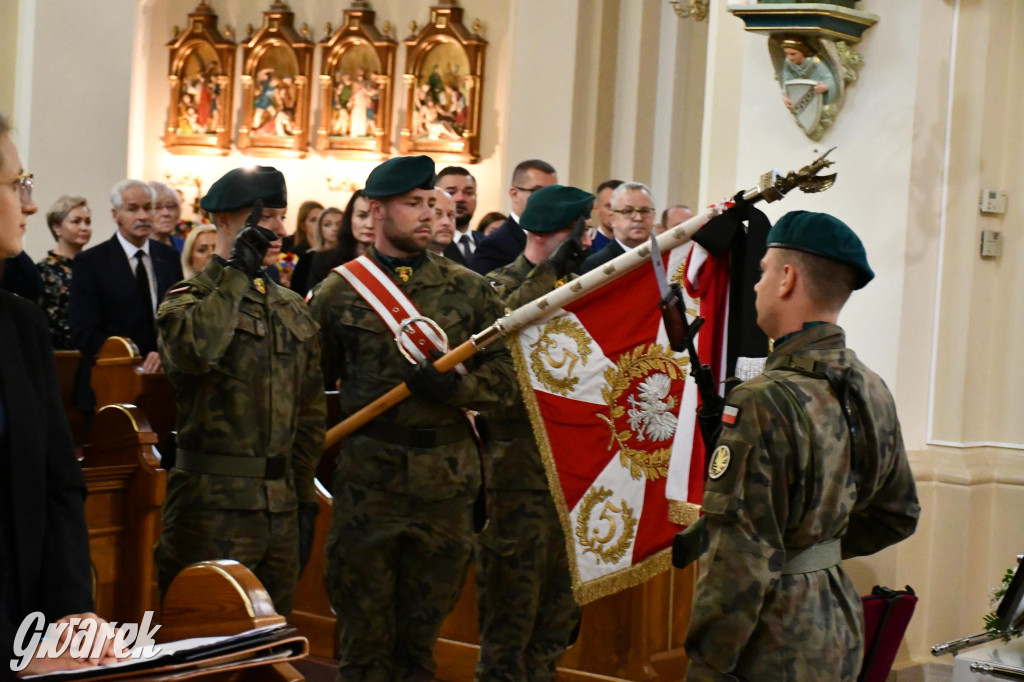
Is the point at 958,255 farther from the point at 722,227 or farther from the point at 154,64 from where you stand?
the point at 154,64

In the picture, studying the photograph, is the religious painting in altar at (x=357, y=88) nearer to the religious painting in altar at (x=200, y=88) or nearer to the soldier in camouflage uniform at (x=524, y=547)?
the religious painting in altar at (x=200, y=88)

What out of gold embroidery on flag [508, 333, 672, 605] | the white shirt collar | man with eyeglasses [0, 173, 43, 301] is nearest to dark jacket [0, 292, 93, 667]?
gold embroidery on flag [508, 333, 672, 605]

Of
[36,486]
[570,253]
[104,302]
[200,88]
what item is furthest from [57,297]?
[200,88]

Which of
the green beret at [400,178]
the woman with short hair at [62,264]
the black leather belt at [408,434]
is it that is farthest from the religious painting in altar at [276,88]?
the black leather belt at [408,434]

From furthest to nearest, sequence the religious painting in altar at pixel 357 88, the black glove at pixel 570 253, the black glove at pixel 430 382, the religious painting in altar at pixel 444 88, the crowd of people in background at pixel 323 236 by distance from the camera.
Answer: the religious painting in altar at pixel 357 88, the religious painting in altar at pixel 444 88, the crowd of people in background at pixel 323 236, the black glove at pixel 570 253, the black glove at pixel 430 382

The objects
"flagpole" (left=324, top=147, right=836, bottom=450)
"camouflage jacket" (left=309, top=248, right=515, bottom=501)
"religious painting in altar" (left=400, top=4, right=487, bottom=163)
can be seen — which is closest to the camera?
"flagpole" (left=324, top=147, right=836, bottom=450)

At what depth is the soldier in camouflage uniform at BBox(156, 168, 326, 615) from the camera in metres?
3.87

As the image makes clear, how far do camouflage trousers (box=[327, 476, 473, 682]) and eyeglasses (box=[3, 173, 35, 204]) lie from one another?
205 centimetres

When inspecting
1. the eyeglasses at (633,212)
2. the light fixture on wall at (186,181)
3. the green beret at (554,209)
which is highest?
the light fixture on wall at (186,181)

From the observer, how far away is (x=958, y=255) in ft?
19.4

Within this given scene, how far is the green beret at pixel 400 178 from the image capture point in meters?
4.37

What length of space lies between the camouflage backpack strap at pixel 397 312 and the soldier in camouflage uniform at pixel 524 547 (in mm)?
645

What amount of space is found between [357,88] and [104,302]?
8033mm

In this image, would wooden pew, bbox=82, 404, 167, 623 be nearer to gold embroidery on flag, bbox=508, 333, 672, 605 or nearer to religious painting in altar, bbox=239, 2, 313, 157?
gold embroidery on flag, bbox=508, 333, 672, 605
